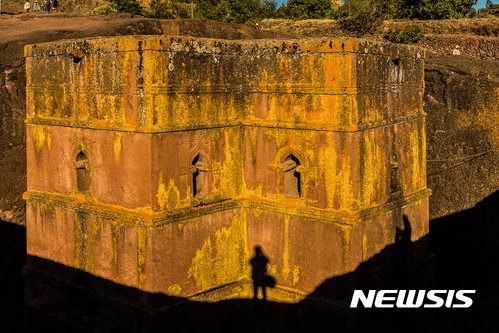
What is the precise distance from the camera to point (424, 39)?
72.7 ft

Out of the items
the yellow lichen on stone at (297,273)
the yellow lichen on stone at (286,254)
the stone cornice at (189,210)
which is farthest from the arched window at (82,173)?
the yellow lichen on stone at (297,273)

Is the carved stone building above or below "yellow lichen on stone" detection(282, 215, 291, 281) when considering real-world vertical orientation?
above

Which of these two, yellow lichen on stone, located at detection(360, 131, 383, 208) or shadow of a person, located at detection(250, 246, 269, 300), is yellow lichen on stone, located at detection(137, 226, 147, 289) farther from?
yellow lichen on stone, located at detection(360, 131, 383, 208)

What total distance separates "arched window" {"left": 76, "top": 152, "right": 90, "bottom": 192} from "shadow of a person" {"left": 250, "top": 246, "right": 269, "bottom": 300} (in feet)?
9.20

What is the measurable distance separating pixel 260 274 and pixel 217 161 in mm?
1921

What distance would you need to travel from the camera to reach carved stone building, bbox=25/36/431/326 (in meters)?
7.73

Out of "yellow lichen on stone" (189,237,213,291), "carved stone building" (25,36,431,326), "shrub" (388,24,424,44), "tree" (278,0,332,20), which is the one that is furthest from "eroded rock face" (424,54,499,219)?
"tree" (278,0,332,20)

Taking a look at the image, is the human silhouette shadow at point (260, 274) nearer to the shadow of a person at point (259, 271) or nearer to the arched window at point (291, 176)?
the shadow of a person at point (259, 271)

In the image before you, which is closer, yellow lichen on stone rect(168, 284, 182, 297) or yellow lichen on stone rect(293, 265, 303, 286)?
yellow lichen on stone rect(168, 284, 182, 297)

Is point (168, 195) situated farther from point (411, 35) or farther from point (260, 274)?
point (411, 35)

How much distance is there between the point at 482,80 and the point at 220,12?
17270mm

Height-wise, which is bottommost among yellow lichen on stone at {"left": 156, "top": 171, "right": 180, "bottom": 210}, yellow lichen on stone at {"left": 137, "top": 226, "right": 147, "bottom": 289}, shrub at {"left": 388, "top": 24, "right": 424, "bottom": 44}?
yellow lichen on stone at {"left": 137, "top": 226, "right": 147, "bottom": 289}

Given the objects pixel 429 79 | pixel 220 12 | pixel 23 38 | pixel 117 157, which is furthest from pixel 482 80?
pixel 220 12

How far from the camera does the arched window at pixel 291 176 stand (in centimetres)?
852
